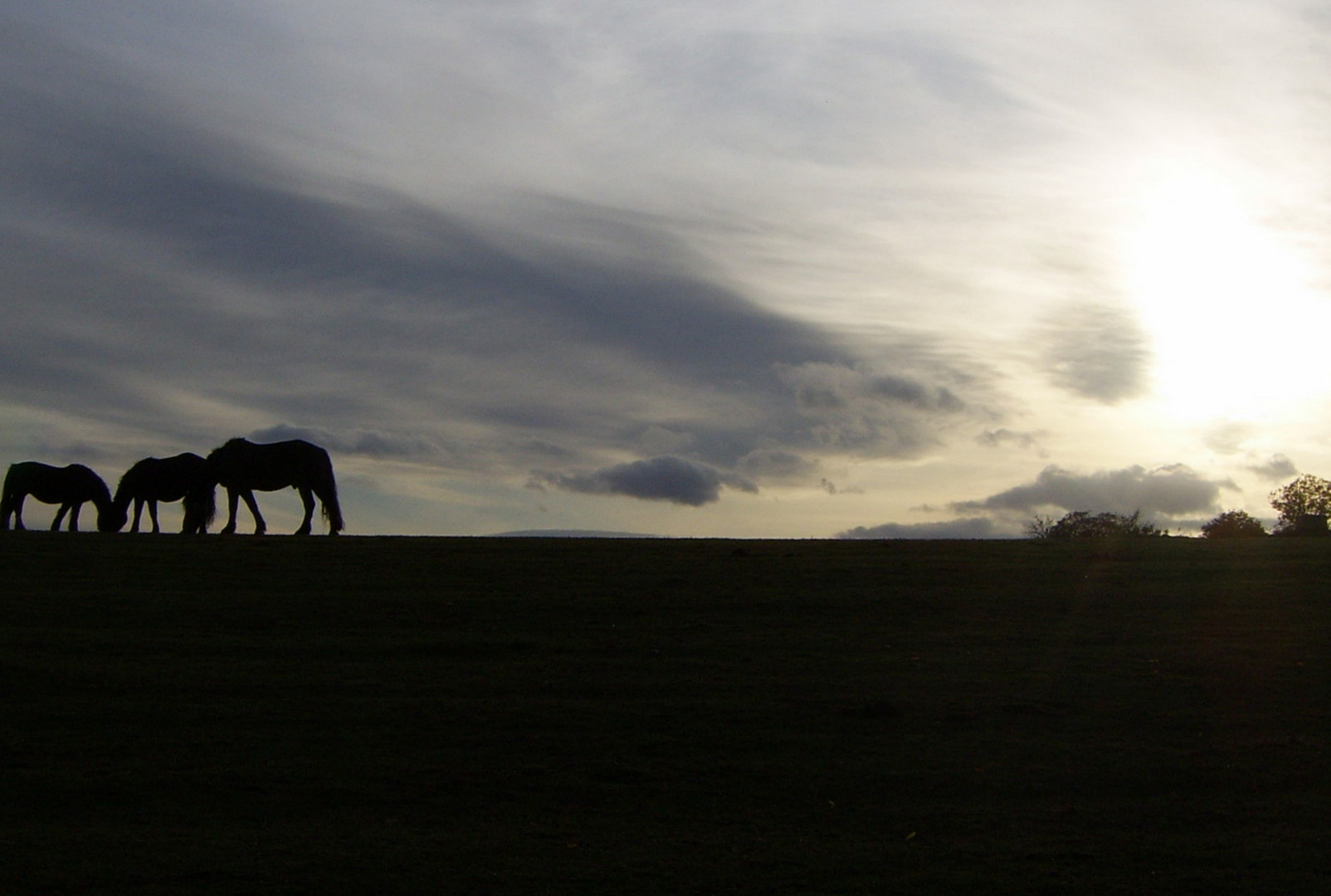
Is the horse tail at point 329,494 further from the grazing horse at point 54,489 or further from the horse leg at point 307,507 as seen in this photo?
the grazing horse at point 54,489

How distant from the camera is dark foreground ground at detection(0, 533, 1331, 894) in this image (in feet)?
27.8

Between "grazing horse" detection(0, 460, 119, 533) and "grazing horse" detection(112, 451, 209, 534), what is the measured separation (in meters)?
2.83

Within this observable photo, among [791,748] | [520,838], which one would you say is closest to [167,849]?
[520,838]

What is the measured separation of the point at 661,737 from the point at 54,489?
108ft

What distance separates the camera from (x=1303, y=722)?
38.9 ft

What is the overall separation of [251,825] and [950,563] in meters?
15.3

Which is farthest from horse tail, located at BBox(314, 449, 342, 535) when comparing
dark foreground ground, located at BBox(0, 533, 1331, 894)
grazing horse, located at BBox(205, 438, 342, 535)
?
dark foreground ground, located at BBox(0, 533, 1331, 894)

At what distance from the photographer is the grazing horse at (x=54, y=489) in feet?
127

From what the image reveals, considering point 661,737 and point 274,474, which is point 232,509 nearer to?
point 274,474

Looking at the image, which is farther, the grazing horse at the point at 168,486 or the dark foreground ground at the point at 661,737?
the grazing horse at the point at 168,486

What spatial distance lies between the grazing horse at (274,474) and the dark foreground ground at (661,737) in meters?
13.9

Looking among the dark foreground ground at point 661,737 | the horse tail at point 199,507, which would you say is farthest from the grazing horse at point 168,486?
the dark foreground ground at point 661,737

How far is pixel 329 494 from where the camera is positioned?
111 ft

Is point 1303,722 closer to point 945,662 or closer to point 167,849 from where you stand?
point 945,662
